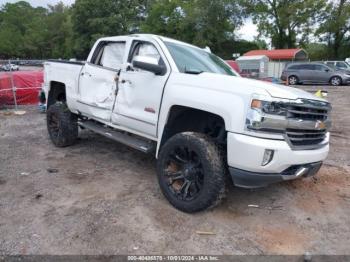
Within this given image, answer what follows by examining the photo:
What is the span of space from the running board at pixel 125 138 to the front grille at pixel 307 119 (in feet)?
5.88

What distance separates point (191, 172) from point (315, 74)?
22.9 metres

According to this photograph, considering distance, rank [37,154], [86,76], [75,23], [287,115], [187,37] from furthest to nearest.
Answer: [75,23] → [187,37] → [37,154] → [86,76] → [287,115]

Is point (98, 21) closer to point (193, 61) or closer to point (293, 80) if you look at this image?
point (293, 80)

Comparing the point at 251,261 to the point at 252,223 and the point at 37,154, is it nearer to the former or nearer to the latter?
the point at 252,223

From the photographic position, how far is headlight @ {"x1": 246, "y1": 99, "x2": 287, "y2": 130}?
143 inches

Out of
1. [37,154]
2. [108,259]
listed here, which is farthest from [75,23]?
[108,259]

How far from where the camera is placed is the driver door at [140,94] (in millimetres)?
4625

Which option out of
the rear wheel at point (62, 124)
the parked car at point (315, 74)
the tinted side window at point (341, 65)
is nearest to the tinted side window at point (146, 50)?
the rear wheel at point (62, 124)

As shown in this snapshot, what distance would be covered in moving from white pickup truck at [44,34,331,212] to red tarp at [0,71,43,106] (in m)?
7.42

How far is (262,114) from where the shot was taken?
364 centimetres

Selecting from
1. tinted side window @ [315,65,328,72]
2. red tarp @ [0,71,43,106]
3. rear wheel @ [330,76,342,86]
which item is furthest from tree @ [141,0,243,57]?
red tarp @ [0,71,43,106]

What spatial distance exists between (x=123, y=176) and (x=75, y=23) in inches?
2264

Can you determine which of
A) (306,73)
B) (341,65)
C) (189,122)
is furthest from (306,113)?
(341,65)

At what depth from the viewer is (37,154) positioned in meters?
6.51
